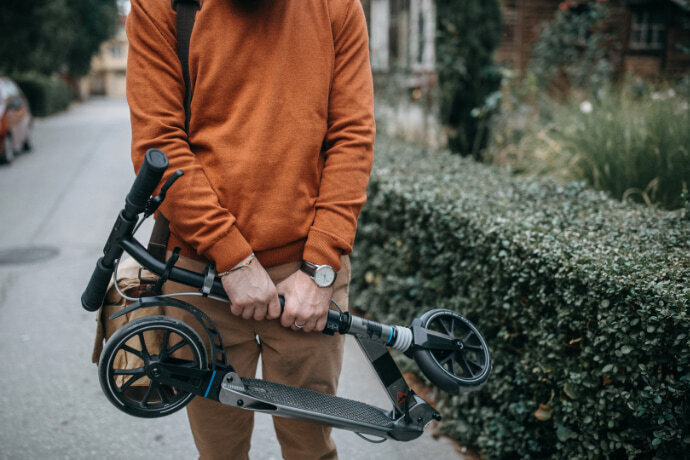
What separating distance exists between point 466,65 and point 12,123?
10.9 m

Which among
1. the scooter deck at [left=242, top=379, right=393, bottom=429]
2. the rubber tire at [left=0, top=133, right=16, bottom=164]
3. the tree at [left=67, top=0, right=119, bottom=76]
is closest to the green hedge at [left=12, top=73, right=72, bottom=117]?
the tree at [left=67, top=0, right=119, bottom=76]

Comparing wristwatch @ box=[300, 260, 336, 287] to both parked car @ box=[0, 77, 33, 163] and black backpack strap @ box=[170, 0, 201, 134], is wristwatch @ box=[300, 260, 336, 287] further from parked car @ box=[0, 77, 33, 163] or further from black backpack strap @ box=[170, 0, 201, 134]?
parked car @ box=[0, 77, 33, 163]

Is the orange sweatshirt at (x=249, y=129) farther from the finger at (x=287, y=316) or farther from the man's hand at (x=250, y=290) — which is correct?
the finger at (x=287, y=316)

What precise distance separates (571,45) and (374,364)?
462 inches

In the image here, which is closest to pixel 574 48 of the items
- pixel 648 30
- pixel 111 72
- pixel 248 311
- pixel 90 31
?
pixel 648 30

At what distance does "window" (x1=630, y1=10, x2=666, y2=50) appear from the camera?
14266 millimetres

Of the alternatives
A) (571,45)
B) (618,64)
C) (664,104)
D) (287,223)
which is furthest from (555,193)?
(618,64)

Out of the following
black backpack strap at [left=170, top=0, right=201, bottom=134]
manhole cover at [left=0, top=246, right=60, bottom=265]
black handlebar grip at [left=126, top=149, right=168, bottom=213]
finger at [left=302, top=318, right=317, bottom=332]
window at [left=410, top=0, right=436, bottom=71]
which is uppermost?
window at [left=410, top=0, right=436, bottom=71]

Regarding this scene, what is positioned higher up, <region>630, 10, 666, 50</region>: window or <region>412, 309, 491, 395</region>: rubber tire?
<region>630, 10, 666, 50</region>: window

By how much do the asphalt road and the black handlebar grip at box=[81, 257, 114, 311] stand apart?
66.1 inches

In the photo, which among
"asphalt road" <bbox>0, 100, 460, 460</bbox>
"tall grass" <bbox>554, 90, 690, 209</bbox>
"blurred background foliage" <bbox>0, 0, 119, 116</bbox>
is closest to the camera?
"asphalt road" <bbox>0, 100, 460, 460</bbox>

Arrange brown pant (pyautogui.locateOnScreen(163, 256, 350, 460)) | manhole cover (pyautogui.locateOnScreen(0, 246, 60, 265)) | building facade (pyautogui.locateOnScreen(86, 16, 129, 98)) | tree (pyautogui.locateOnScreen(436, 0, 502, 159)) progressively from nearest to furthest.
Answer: brown pant (pyautogui.locateOnScreen(163, 256, 350, 460)) → manhole cover (pyautogui.locateOnScreen(0, 246, 60, 265)) → tree (pyautogui.locateOnScreen(436, 0, 502, 159)) → building facade (pyautogui.locateOnScreen(86, 16, 129, 98))

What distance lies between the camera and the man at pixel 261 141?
161cm

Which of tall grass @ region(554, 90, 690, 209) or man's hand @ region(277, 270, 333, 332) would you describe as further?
tall grass @ region(554, 90, 690, 209)
